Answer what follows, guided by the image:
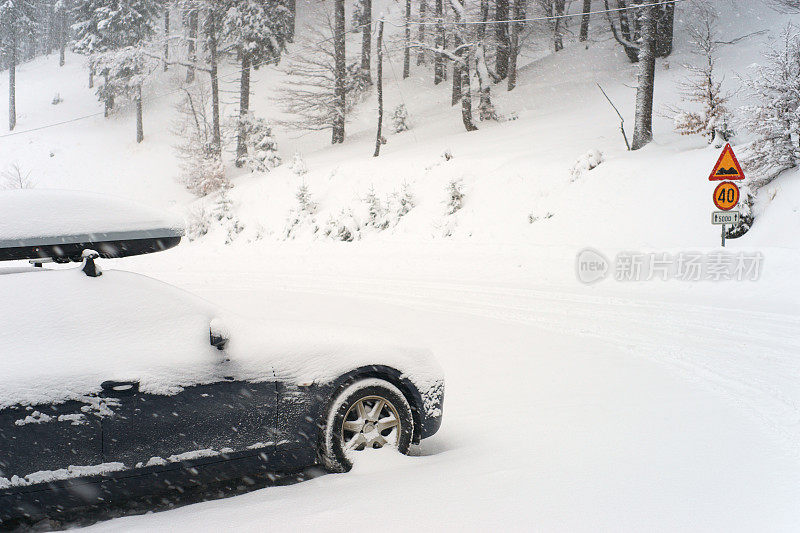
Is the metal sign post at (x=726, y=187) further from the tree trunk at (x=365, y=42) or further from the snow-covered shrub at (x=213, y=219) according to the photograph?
the tree trunk at (x=365, y=42)

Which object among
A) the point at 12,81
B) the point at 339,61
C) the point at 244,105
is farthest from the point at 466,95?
the point at 12,81

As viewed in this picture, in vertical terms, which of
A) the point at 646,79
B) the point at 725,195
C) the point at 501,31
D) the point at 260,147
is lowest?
the point at 725,195

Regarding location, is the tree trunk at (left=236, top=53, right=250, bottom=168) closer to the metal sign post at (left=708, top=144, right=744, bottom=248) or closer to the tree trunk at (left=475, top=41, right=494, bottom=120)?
the tree trunk at (left=475, top=41, right=494, bottom=120)

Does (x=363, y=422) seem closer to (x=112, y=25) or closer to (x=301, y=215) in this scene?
(x=301, y=215)

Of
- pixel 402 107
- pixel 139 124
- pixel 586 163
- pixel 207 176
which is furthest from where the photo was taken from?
pixel 139 124

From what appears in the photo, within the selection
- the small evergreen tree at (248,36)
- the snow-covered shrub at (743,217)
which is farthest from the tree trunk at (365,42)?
the snow-covered shrub at (743,217)

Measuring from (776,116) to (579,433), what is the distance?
12.7 metres

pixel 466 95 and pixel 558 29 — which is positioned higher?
pixel 558 29

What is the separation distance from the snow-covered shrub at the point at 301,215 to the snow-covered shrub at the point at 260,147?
29.1 feet

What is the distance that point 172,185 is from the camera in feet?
131

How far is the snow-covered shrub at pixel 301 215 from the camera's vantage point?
23.3 meters

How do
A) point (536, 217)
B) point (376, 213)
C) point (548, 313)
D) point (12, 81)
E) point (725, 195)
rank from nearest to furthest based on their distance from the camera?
point (548, 313) → point (725, 195) → point (536, 217) → point (376, 213) → point (12, 81)

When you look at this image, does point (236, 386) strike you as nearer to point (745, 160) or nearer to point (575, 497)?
Answer: point (575, 497)

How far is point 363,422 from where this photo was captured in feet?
13.4
